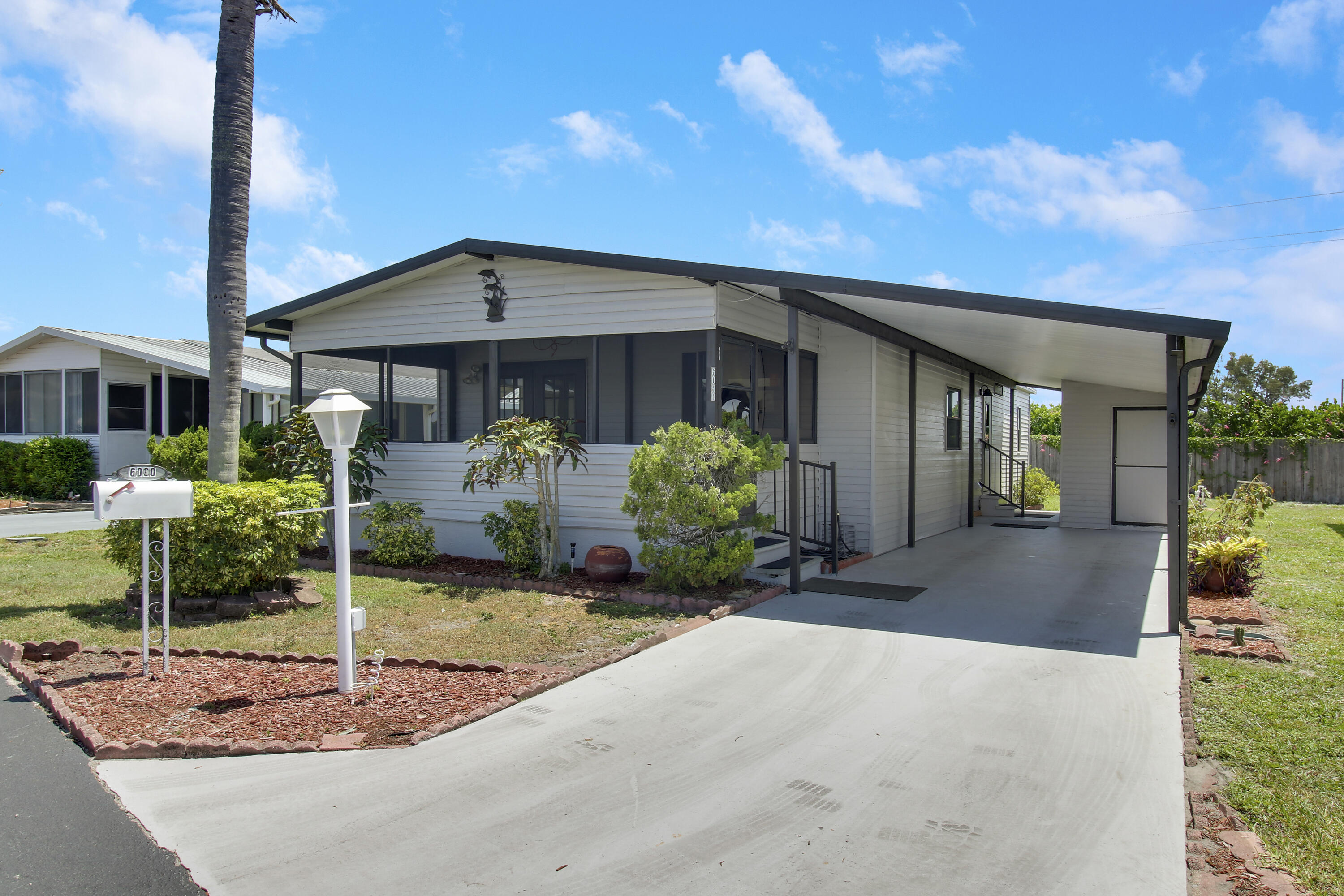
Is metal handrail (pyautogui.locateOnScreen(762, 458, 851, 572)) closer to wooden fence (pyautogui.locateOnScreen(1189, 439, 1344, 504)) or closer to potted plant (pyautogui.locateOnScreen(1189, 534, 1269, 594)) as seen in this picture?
potted plant (pyautogui.locateOnScreen(1189, 534, 1269, 594))

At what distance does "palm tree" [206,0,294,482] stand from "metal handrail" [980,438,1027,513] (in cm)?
1320

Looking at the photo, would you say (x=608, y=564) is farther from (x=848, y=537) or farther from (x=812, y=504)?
(x=848, y=537)

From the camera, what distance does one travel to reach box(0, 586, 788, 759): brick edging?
12.6 feet

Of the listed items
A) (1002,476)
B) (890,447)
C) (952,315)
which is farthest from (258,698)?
(1002,476)

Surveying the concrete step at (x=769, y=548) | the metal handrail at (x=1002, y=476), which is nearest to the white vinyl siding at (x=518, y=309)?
the concrete step at (x=769, y=548)

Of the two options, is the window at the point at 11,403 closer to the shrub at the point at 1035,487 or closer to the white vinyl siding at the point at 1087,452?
the white vinyl siding at the point at 1087,452

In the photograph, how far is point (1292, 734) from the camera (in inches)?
160

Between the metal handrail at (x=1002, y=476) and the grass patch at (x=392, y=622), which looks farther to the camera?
the metal handrail at (x=1002, y=476)

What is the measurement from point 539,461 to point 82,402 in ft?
47.5

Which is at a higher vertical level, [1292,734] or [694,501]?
[694,501]

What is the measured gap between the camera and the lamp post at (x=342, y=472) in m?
4.46

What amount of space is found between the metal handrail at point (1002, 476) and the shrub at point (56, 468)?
18.5 m

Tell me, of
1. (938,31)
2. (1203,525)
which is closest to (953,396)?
(1203,525)

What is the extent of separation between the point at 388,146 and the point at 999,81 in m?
13.1
